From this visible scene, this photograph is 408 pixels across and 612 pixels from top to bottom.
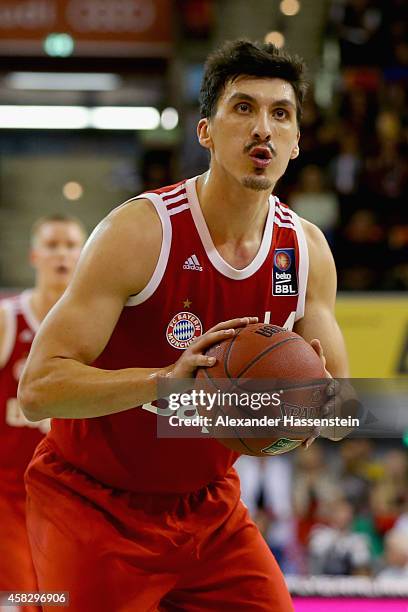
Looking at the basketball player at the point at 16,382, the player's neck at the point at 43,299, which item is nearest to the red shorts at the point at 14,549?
the basketball player at the point at 16,382

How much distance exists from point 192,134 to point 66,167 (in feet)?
5.26

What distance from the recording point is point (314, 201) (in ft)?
28.1

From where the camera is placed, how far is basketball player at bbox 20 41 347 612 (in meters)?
2.69

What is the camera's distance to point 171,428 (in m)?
2.68

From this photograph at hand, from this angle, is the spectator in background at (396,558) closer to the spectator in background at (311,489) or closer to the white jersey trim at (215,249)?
the spectator in background at (311,489)

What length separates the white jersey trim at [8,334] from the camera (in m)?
4.25

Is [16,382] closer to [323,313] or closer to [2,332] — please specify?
[2,332]

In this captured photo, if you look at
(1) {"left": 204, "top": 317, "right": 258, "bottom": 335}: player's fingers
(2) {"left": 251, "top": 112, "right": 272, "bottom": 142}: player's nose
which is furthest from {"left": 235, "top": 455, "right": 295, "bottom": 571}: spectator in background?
(1) {"left": 204, "top": 317, "right": 258, "bottom": 335}: player's fingers

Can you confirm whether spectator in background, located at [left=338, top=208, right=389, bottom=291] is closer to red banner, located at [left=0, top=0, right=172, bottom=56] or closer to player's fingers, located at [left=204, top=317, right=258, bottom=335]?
red banner, located at [left=0, top=0, right=172, bottom=56]

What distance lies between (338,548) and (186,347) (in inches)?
194

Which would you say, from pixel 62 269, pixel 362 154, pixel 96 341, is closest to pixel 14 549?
pixel 62 269

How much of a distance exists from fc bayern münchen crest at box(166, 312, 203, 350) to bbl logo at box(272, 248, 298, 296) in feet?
0.91

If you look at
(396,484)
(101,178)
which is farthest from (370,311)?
(101,178)

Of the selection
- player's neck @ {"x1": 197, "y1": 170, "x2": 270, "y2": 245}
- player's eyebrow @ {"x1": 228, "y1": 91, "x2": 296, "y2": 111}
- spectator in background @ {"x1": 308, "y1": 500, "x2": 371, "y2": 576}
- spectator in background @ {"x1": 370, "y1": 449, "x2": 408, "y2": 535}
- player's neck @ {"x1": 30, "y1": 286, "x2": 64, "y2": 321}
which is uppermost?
player's eyebrow @ {"x1": 228, "y1": 91, "x2": 296, "y2": 111}
